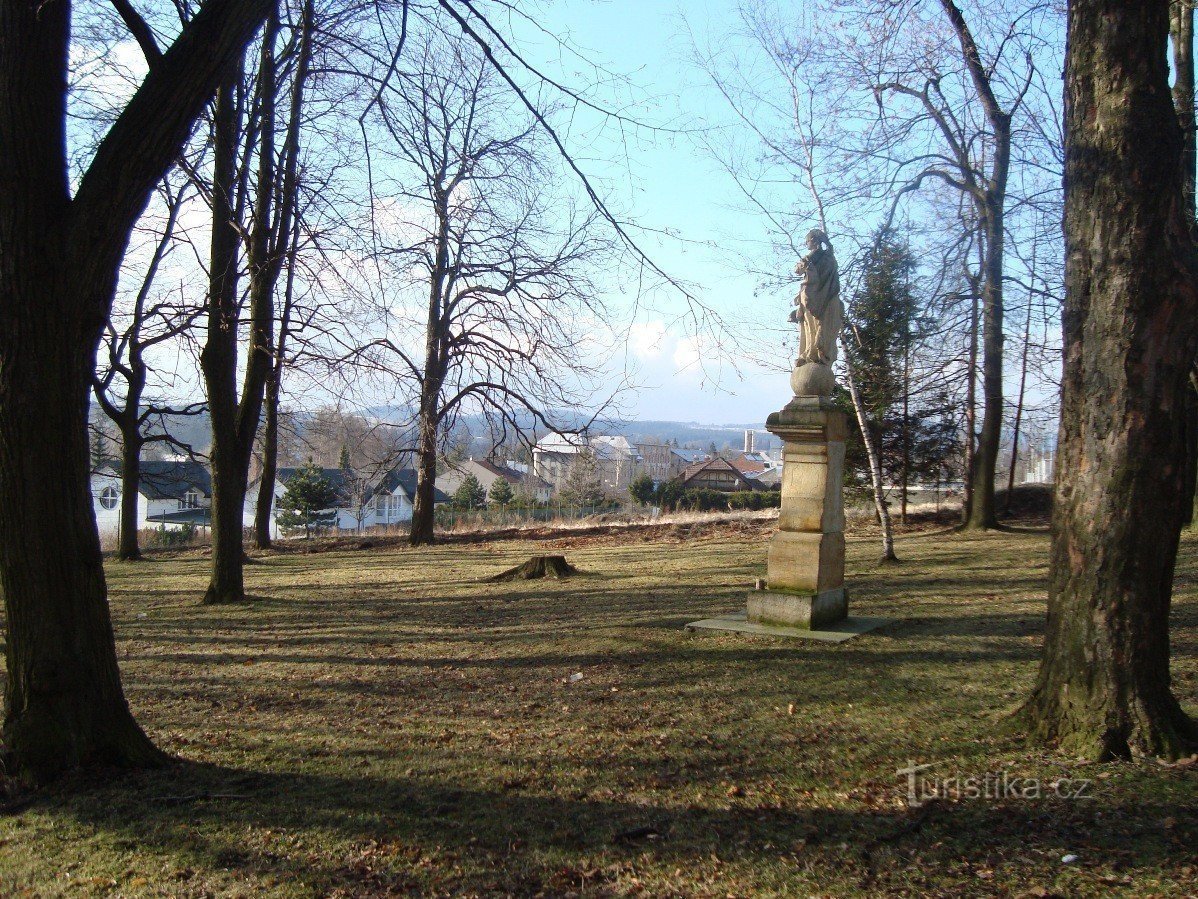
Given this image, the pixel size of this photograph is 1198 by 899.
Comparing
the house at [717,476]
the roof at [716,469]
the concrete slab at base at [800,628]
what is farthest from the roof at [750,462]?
the concrete slab at base at [800,628]

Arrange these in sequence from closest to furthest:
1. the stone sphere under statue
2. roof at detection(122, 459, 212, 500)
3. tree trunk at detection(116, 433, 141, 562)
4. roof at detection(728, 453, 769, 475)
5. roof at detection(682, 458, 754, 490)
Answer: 1. the stone sphere under statue
2. tree trunk at detection(116, 433, 141, 562)
3. roof at detection(122, 459, 212, 500)
4. roof at detection(682, 458, 754, 490)
5. roof at detection(728, 453, 769, 475)

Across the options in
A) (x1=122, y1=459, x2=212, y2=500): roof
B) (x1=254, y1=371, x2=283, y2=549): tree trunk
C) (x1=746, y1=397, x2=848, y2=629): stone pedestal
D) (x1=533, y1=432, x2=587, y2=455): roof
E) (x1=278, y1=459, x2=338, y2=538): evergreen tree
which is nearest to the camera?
(x1=746, y1=397, x2=848, y2=629): stone pedestal

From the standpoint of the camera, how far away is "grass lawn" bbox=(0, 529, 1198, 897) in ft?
12.4

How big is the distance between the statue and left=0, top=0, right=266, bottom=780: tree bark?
20.0ft

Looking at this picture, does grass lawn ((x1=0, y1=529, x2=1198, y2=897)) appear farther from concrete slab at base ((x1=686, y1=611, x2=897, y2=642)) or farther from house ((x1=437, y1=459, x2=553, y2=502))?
house ((x1=437, y1=459, x2=553, y2=502))

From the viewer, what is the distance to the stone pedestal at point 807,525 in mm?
8812

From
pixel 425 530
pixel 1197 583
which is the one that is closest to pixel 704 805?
pixel 1197 583

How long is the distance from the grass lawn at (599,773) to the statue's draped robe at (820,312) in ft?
9.51

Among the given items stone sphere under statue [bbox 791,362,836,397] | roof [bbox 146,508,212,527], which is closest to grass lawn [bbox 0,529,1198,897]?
stone sphere under statue [bbox 791,362,836,397]

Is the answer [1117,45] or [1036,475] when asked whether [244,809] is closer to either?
[1117,45]

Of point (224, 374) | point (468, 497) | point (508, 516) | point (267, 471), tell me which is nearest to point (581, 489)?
point (468, 497)

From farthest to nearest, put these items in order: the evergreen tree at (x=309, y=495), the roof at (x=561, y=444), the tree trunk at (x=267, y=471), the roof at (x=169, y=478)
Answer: the evergreen tree at (x=309, y=495) < the roof at (x=169, y=478) < the tree trunk at (x=267, y=471) < the roof at (x=561, y=444)

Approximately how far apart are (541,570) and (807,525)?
6371mm

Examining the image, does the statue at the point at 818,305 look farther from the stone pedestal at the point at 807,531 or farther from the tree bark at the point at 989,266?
the tree bark at the point at 989,266
